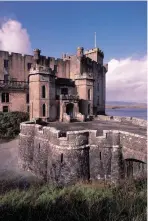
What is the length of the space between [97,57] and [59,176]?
3702cm

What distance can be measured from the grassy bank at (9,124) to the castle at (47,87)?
243 cm

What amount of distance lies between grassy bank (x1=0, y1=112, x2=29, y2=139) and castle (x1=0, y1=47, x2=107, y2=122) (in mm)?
2434

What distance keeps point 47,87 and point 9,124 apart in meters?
8.42

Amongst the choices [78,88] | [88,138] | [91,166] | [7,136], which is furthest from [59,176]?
[78,88]

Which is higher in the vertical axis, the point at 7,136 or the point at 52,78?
the point at 52,78

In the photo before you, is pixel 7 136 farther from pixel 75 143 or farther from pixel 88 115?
pixel 75 143

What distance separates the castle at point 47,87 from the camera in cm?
2850

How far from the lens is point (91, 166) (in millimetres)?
15742

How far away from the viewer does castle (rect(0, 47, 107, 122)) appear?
2850 centimetres

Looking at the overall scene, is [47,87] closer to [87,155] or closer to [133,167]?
[87,155]

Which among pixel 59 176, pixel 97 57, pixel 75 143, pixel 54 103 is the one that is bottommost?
pixel 59 176

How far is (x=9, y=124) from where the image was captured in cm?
2894

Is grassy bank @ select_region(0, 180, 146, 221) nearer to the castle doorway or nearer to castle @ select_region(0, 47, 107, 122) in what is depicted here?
castle @ select_region(0, 47, 107, 122)

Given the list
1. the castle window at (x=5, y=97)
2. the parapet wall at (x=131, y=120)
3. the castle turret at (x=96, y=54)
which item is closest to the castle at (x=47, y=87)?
the castle window at (x=5, y=97)
